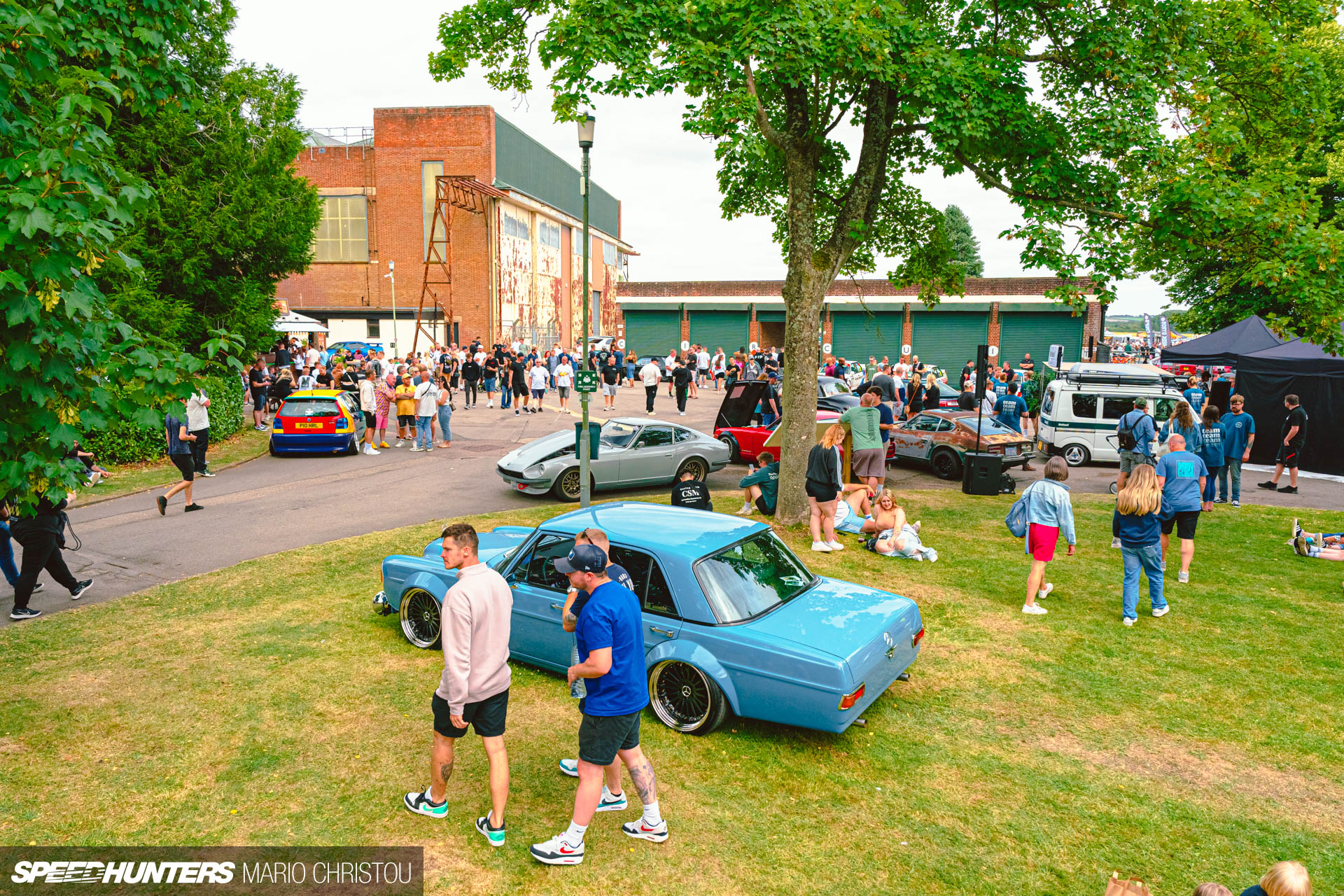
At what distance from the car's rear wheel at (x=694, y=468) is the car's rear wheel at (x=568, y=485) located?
2.01 metres

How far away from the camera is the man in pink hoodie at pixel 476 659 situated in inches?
169

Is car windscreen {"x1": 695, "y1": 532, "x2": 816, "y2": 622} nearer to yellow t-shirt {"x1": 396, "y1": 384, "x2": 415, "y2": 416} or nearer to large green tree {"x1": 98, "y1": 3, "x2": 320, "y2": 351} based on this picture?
yellow t-shirt {"x1": 396, "y1": 384, "x2": 415, "y2": 416}

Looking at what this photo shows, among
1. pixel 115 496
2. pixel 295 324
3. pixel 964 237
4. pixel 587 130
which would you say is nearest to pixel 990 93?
pixel 587 130

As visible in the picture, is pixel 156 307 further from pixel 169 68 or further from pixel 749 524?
pixel 749 524

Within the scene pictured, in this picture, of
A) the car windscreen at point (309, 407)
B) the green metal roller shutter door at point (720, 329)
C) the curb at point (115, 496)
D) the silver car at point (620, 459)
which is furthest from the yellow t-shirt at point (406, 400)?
the green metal roller shutter door at point (720, 329)

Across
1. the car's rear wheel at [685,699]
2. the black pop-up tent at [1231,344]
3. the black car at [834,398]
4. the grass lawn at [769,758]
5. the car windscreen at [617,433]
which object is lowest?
the grass lawn at [769,758]

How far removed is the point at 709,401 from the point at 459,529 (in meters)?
28.1

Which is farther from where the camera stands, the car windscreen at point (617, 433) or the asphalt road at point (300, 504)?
the car windscreen at point (617, 433)

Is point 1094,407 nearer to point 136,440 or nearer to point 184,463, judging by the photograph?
point 184,463

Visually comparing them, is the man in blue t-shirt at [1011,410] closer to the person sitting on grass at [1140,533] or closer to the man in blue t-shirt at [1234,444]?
the man in blue t-shirt at [1234,444]

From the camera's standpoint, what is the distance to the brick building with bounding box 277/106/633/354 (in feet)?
144

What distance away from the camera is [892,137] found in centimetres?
1349

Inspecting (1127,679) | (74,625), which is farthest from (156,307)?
(1127,679)

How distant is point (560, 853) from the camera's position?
173 inches
